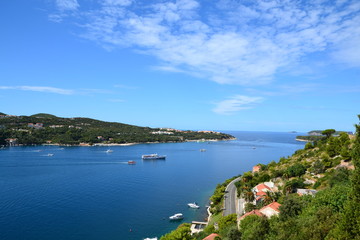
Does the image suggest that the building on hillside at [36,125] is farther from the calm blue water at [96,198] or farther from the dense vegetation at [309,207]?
the dense vegetation at [309,207]

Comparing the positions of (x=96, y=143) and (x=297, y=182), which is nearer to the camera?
(x=297, y=182)

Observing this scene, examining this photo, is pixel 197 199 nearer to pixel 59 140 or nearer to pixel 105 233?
pixel 105 233

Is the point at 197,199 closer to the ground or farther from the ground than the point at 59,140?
closer to the ground

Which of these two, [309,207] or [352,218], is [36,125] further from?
[352,218]

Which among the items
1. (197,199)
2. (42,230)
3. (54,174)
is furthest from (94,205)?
(54,174)

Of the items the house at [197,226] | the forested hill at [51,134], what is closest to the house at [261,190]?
the house at [197,226]

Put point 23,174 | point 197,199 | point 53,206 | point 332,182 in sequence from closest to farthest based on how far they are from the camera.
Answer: point 332,182, point 53,206, point 197,199, point 23,174

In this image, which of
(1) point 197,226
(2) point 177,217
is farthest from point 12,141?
(1) point 197,226
